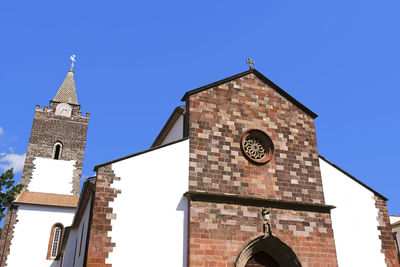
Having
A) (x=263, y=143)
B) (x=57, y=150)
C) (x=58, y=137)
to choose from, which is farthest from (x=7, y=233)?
(x=263, y=143)

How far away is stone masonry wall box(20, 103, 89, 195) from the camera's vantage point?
35.6 metres

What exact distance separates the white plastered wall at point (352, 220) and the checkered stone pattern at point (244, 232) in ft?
1.93

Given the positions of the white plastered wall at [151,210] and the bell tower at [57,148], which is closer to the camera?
the white plastered wall at [151,210]

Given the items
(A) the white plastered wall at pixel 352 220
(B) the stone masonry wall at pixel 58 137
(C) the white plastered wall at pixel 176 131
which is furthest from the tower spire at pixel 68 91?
(A) the white plastered wall at pixel 352 220

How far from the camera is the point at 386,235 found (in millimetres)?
14438

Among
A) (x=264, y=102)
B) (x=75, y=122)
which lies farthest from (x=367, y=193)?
(x=75, y=122)

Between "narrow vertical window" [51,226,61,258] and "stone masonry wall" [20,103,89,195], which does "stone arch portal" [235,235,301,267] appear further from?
"stone masonry wall" [20,103,89,195]

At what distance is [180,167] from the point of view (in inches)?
499

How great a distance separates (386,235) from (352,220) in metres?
1.59

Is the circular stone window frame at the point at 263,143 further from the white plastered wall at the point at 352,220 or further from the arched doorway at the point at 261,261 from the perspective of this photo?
the arched doorway at the point at 261,261

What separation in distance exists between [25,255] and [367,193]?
26.0 meters

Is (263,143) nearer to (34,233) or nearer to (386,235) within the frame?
(386,235)

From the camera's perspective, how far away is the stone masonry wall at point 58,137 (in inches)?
1400

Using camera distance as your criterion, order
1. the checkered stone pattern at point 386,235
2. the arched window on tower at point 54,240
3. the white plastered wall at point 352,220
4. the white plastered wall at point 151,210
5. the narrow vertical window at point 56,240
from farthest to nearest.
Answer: the narrow vertical window at point 56,240
the arched window on tower at point 54,240
the checkered stone pattern at point 386,235
the white plastered wall at point 352,220
the white plastered wall at point 151,210
